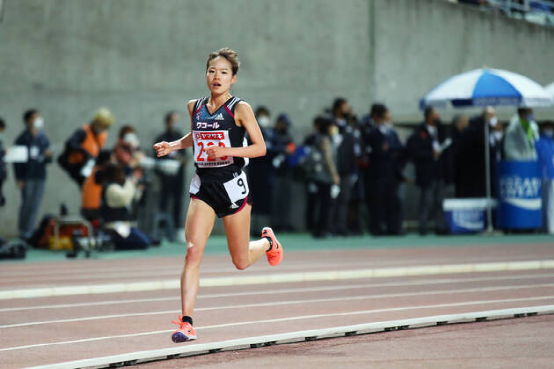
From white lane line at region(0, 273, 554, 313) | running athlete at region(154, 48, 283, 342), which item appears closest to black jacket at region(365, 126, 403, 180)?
white lane line at region(0, 273, 554, 313)

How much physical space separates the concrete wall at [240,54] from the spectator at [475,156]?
2.60 m

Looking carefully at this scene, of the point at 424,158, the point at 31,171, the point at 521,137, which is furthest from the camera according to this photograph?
the point at 521,137

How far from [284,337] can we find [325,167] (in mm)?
12768

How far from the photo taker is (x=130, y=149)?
60.4 ft

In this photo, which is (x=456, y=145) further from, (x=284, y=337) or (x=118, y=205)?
(x=284, y=337)

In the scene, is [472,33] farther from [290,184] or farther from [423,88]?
[290,184]

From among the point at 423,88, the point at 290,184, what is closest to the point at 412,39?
the point at 423,88

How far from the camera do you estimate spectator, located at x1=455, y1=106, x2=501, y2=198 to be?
22281mm

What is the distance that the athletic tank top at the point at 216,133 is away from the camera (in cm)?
794

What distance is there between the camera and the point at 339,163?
20.5m

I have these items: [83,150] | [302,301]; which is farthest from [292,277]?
[83,150]

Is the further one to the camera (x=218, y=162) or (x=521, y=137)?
(x=521, y=137)

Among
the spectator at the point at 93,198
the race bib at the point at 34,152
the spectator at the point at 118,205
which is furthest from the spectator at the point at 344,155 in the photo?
the race bib at the point at 34,152

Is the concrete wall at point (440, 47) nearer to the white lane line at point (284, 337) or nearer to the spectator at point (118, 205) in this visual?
the spectator at point (118, 205)
